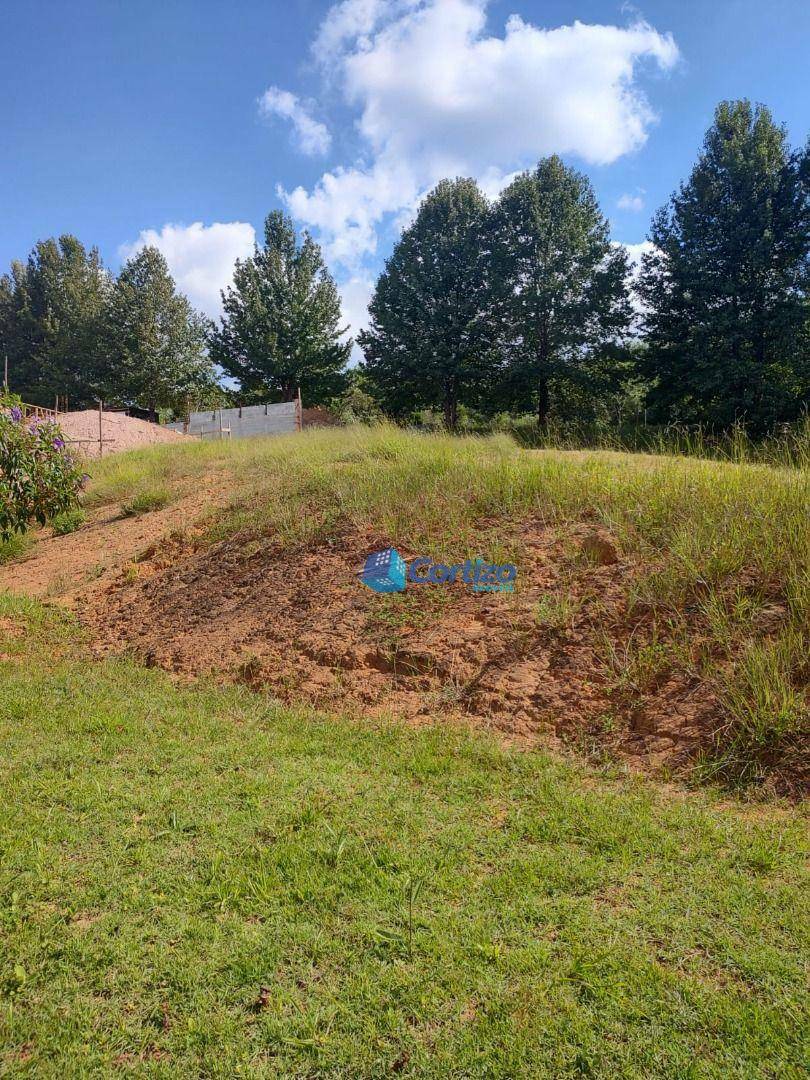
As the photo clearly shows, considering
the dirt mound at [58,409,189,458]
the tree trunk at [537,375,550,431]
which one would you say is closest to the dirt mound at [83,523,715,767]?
the dirt mound at [58,409,189,458]

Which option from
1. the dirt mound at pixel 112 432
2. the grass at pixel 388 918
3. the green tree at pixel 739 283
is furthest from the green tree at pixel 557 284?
the grass at pixel 388 918

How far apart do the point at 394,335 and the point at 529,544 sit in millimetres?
21597

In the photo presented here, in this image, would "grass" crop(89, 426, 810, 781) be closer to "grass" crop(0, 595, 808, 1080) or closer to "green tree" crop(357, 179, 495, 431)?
"grass" crop(0, 595, 808, 1080)

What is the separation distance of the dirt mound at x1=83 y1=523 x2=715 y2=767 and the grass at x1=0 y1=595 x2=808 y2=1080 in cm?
41

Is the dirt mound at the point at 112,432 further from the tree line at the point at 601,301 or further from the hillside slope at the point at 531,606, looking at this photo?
the hillside slope at the point at 531,606

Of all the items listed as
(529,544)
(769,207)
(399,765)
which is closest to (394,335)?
(769,207)

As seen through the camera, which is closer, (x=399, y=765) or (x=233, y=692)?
(x=399, y=765)

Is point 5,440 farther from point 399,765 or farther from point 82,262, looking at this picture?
point 82,262

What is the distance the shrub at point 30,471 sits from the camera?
20.9 feet

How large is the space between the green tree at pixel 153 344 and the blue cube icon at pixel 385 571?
3131cm

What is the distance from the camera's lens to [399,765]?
9.68 feet

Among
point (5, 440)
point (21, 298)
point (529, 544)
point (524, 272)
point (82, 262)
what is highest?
point (82, 262)

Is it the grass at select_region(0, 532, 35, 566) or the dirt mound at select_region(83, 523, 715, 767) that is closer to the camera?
the dirt mound at select_region(83, 523, 715, 767)

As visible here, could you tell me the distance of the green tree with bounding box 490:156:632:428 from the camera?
21.7 m
